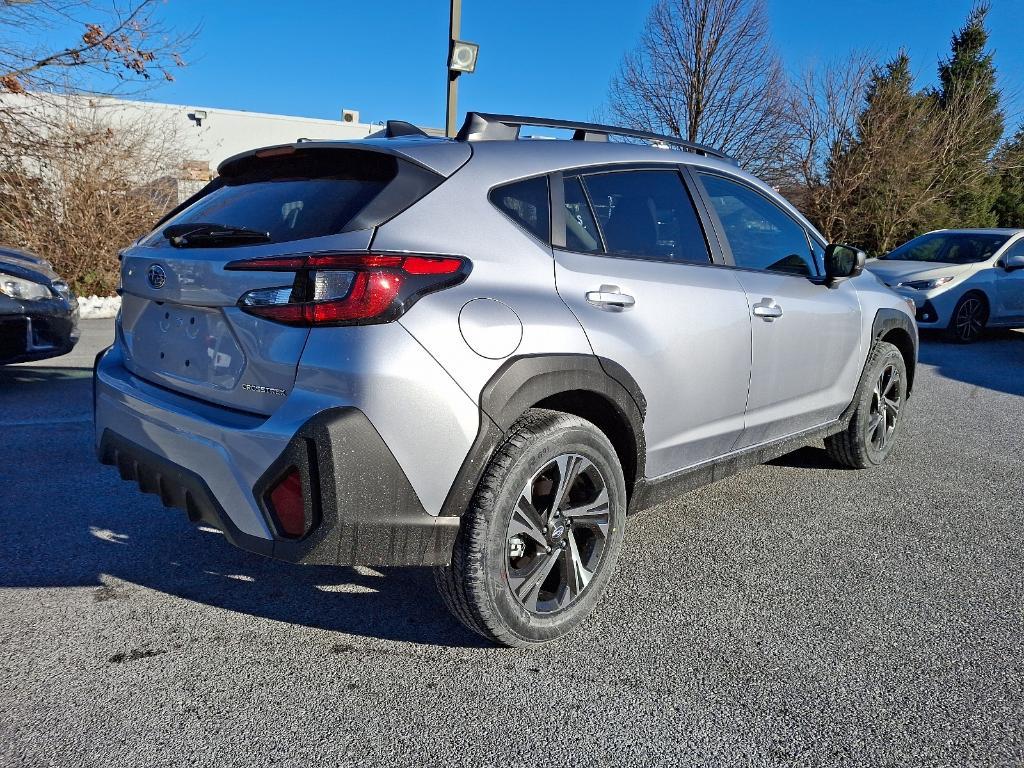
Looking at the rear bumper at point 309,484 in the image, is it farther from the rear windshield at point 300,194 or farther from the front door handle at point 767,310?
the front door handle at point 767,310

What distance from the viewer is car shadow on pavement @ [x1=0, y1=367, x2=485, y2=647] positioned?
284 centimetres

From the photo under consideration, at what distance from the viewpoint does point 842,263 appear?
4047 mm

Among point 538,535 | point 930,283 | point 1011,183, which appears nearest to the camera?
point 538,535

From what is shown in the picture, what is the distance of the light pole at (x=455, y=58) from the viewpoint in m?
9.41

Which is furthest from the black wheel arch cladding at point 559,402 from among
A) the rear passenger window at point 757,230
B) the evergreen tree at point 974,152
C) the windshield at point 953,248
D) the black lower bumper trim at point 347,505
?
the evergreen tree at point 974,152

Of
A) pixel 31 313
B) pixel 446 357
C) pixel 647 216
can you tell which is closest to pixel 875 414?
pixel 647 216

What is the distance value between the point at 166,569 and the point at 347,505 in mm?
1423

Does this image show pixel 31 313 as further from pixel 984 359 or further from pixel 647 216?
pixel 984 359

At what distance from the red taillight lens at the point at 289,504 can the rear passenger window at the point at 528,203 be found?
3.55 feet

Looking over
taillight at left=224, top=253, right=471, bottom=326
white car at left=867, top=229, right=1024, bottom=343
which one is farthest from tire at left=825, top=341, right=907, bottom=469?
white car at left=867, top=229, right=1024, bottom=343

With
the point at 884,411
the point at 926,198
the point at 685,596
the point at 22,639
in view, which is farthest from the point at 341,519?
the point at 926,198

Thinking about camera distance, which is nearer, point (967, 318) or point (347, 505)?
point (347, 505)

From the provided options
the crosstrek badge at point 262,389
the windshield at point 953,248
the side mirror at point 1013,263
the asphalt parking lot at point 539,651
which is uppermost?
the windshield at point 953,248

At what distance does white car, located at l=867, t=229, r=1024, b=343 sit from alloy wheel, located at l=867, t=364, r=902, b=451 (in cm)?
640
